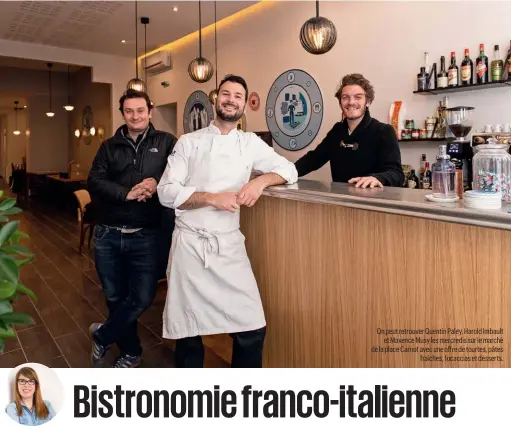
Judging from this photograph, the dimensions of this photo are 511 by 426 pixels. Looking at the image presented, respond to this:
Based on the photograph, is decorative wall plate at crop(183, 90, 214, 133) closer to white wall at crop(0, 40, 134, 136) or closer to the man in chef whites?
white wall at crop(0, 40, 134, 136)

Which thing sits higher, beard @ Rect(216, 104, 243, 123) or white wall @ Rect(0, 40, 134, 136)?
white wall @ Rect(0, 40, 134, 136)

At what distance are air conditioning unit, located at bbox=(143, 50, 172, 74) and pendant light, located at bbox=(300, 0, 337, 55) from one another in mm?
5130

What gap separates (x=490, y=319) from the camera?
139cm

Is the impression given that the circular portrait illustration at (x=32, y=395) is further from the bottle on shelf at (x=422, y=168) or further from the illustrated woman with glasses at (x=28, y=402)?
the bottle on shelf at (x=422, y=168)

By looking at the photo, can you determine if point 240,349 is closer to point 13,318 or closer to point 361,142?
point 13,318

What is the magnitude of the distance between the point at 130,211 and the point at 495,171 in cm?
168

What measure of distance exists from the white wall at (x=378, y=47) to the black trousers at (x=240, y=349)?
8.87 ft

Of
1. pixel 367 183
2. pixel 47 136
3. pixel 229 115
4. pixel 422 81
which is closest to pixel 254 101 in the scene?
pixel 422 81

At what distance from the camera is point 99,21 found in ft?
20.3

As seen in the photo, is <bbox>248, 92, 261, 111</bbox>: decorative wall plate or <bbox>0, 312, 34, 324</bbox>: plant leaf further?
<bbox>248, 92, 261, 111</bbox>: decorative wall plate

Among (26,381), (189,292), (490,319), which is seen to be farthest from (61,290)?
(490,319)

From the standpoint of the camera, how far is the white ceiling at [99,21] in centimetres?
554

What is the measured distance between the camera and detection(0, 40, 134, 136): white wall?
735 cm

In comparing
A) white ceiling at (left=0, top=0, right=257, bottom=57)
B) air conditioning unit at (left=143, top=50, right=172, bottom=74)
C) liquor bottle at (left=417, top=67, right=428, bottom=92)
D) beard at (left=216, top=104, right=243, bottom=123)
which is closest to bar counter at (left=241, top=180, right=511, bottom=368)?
beard at (left=216, top=104, right=243, bottom=123)
